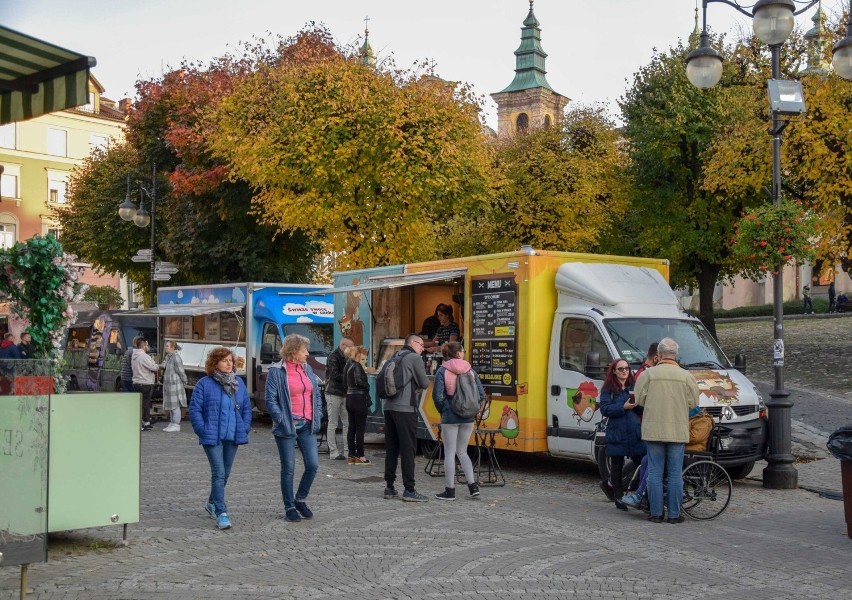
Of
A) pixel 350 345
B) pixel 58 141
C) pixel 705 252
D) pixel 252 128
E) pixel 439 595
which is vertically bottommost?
pixel 439 595

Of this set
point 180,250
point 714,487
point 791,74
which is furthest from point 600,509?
point 180,250

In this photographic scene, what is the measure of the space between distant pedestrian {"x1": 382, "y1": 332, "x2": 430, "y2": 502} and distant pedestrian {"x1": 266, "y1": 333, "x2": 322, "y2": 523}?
1.49 metres

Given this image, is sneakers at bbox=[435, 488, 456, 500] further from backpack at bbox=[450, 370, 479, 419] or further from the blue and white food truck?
the blue and white food truck

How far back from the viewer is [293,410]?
989 cm

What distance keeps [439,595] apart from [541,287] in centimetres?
688

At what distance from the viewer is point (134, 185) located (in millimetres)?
40719

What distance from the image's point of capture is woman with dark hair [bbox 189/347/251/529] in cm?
951

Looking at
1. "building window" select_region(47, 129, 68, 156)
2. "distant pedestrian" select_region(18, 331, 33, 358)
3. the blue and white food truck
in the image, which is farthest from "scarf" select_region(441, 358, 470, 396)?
"building window" select_region(47, 129, 68, 156)

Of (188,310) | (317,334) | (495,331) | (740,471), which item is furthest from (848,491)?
(188,310)

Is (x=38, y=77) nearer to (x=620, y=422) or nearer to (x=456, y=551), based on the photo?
(x=456, y=551)

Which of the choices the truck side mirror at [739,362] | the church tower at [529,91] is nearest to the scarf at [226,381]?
the truck side mirror at [739,362]

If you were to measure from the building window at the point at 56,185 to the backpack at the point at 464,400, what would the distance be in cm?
6227

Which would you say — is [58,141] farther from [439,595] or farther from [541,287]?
[439,595]

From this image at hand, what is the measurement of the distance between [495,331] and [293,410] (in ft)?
15.2
